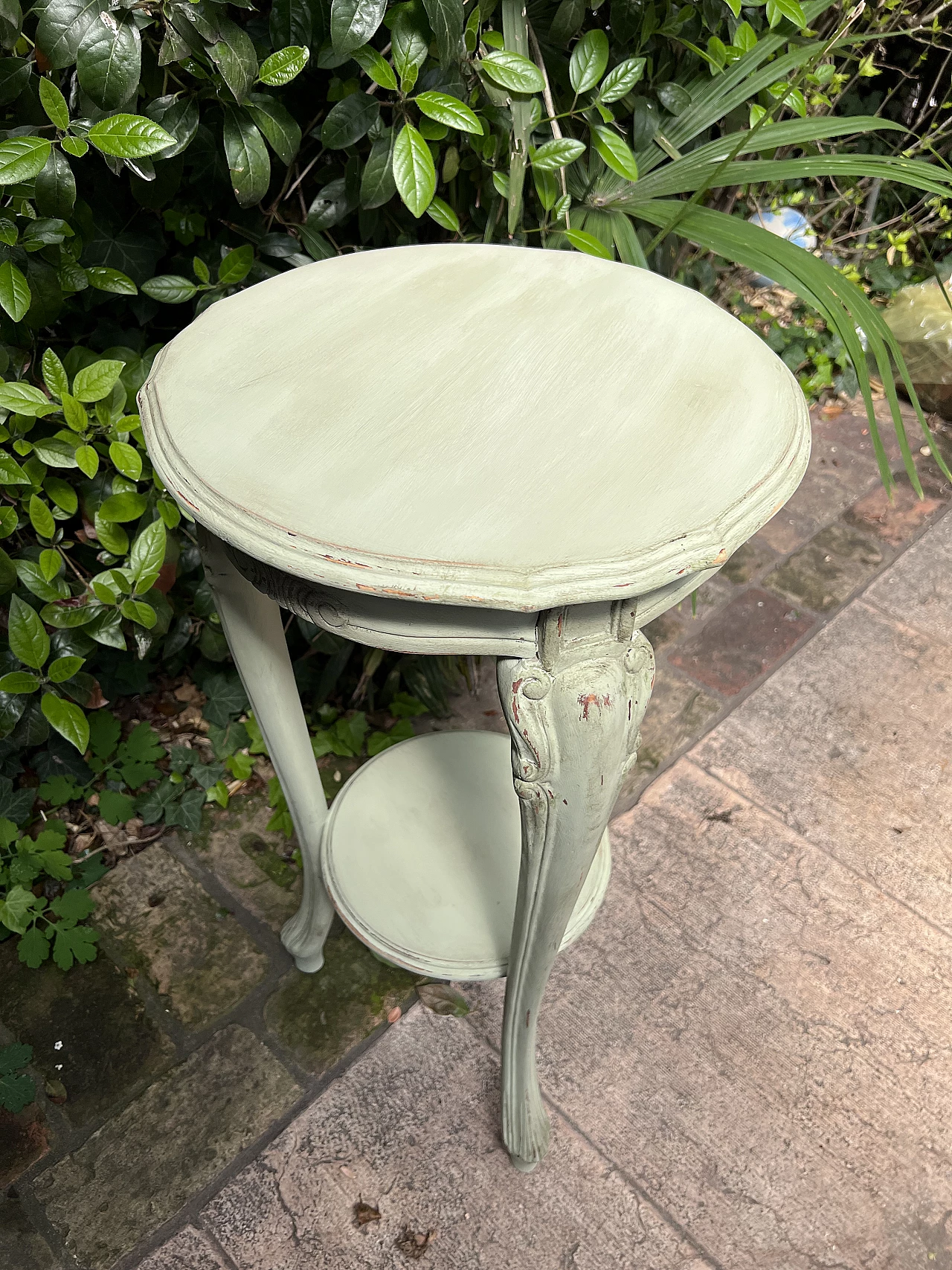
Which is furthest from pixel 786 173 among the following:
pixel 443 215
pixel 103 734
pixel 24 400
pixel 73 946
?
pixel 73 946

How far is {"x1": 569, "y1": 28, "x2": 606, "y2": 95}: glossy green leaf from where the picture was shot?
1.52 m

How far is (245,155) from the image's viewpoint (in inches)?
53.2

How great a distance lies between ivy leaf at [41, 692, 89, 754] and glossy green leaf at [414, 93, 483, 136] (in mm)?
1121

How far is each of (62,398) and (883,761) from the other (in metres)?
1.90

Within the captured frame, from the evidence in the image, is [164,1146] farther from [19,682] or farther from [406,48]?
[406,48]

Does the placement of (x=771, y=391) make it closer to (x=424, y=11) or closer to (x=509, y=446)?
(x=509, y=446)

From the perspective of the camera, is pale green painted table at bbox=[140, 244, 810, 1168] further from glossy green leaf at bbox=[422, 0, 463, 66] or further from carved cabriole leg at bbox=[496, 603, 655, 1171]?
glossy green leaf at bbox=[422, 0, 463, 66]

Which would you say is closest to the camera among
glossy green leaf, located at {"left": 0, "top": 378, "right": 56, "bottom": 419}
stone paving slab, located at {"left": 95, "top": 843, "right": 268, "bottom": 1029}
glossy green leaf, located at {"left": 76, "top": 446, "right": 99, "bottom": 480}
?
glossy green leaf, located at {"left": 0, "top": 378, "right": 56, "bottom": 419}

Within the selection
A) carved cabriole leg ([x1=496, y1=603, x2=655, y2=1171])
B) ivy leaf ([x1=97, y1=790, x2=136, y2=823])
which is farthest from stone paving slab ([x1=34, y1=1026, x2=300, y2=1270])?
carved cabriole leg ([x1=496, y1=603, x2=655, y2=1171])

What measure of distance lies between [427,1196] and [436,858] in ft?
1.73

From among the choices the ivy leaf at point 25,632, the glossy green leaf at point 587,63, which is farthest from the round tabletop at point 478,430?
the ivy leaf at point 25,632

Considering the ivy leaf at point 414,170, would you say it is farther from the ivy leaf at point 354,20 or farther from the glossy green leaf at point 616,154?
the glossy green leaf at point 616,154

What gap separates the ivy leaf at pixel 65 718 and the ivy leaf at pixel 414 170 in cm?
101

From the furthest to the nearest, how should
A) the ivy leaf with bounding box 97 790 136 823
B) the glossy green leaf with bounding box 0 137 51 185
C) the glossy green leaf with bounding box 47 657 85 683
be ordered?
the ivy leaf with bounding box 97 790 136 823 < the glossy green leaf with bounding box 47 657 85 683 < the glossy green leaf with bounding box 0 137 51 185
